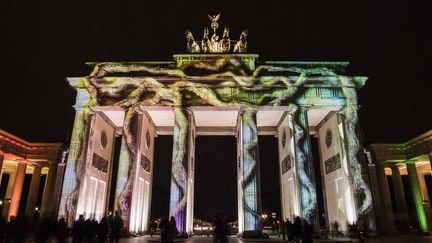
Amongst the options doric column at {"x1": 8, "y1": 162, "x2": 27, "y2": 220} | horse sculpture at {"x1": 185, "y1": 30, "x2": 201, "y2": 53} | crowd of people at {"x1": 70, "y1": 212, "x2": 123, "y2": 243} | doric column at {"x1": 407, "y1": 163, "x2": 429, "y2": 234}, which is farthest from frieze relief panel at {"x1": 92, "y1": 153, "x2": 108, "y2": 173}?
doric column at {"x1": 407, "y1": 163, "x2": 429, "y2": 234}

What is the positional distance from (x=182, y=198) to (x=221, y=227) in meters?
13.2

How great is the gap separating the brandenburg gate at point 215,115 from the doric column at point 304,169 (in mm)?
77

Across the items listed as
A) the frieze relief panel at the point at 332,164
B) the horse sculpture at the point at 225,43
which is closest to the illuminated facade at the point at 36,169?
the horse sculpture at the point at 225,43

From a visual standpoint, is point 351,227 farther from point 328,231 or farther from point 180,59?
point 180,59

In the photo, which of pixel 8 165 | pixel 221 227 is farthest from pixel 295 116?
pixel 8 165

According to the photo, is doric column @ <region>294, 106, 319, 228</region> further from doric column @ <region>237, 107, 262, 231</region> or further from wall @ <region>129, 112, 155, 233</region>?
wall @ <region>129, 112, 155, 233</region>

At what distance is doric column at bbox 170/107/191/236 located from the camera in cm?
2423

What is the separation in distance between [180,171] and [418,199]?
2411 centimetres

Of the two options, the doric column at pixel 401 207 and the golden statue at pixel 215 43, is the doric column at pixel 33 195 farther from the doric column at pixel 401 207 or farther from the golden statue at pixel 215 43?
the doric column at pixel 401 207

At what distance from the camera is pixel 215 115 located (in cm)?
2975

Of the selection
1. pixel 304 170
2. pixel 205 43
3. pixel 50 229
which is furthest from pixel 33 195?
pixel 304 170

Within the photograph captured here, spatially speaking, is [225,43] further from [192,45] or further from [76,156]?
[76,156]

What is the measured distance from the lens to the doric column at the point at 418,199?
30.8m

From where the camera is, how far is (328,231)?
2850 cm
